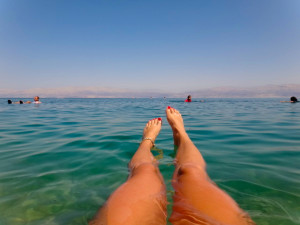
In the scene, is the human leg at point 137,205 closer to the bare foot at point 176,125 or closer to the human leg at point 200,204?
the human leg at point 200,204

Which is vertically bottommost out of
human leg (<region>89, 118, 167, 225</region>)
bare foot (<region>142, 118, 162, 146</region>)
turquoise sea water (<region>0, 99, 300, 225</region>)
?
turquoise sea water (<region>0, 99, 300, 225</region>)

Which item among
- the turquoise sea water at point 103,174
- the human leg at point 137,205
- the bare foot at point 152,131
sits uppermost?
the bare foot at point 152,131

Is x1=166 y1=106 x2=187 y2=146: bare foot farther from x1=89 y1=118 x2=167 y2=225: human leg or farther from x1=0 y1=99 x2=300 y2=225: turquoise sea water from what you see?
x1=89 y1=118 x2=167 y2=225: human leg

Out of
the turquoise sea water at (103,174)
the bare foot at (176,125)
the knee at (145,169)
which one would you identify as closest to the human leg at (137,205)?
the knee at (145,169)

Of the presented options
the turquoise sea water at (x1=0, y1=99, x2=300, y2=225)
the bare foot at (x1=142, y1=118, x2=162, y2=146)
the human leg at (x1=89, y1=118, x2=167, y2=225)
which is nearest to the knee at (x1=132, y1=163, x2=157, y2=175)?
the human leg at (x1=89, y1=118, x2=167, y2=225)

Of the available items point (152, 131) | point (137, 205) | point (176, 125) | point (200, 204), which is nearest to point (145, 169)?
point (137, 205)

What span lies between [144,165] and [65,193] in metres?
0.78

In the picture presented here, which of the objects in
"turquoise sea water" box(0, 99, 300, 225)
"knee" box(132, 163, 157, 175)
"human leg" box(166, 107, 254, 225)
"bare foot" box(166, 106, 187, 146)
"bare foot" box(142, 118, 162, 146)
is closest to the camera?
"human leg" box(166, 107, 254, 225)

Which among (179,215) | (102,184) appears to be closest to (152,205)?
(179,215)

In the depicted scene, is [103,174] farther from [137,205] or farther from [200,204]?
[200,204]

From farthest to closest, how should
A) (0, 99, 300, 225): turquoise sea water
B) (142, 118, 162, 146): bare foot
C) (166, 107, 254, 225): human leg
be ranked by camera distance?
(142, 118, 162, 146): bare foot, (0, 99, 300, 225): turquoise sea water, (166, 107, 254, 225): human leg

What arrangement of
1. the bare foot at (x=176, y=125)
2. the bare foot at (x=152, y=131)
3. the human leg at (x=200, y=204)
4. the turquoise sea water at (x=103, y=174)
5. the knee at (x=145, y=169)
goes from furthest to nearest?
the bare foot at (x=152, y=131)
the bare foot at (x=176, y=125)
the knee at (x=145, y=169)
the turquoise sea water at (x=103, y=174)
the human leg at (x=200, y=204)

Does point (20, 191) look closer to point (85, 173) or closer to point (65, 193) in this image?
point (65, 193)

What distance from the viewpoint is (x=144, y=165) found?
1828 millimetres
